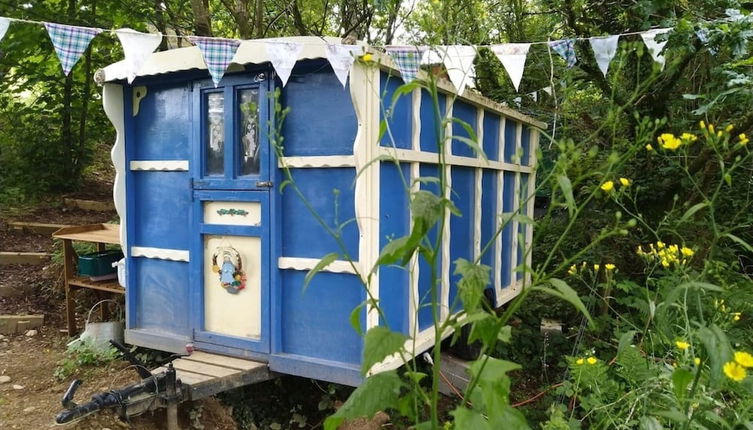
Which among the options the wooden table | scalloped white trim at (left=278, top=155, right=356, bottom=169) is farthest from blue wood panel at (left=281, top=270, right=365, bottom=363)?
the wooden table

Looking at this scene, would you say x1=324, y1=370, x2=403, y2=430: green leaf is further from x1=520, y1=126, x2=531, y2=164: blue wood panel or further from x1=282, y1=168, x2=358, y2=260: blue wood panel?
x1=520, y1=126, x2=531, y2=164: blue wood panel

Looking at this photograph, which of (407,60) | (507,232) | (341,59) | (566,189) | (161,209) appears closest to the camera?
(566,189)

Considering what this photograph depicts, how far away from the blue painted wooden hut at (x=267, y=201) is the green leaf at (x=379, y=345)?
4.98 feet

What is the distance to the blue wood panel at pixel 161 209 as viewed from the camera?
3.75m

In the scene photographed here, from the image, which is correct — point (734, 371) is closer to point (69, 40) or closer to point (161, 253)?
point (161, 253)

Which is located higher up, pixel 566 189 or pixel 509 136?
pixel 509 136

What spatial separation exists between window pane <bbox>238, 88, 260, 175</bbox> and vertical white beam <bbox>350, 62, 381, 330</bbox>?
0.78 meters

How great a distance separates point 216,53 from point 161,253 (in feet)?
5.04

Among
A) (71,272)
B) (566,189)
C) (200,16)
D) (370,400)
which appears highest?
(200,16)

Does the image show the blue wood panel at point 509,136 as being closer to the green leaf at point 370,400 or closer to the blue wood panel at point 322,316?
the blue wood panel at point 322,316

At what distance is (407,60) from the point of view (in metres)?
3.10

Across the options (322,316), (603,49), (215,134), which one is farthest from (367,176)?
(603,49)

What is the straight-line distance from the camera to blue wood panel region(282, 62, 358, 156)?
3.13 m

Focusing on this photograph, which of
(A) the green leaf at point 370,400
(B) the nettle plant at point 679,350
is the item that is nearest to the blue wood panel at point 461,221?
(B) the nettle plant at point 679,350
